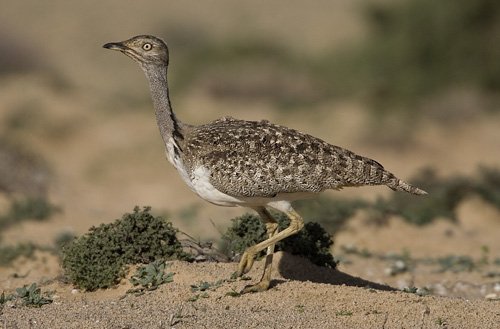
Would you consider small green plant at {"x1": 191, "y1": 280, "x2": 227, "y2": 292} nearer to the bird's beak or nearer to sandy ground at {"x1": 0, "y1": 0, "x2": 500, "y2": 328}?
sandy ground at {"x1": 0, "y1": 0, "x2": 500, "y2": 328}

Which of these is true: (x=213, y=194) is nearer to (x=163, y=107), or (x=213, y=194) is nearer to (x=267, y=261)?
(x=267, y=261)

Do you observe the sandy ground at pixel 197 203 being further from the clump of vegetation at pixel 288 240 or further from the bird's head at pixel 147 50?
the bird's head at pixel 147 50

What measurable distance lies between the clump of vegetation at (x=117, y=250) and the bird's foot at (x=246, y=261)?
90 cm

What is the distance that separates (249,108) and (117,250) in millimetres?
17352

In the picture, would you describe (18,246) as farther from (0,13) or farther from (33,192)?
(0,13)

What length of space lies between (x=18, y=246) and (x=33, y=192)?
15.5ft

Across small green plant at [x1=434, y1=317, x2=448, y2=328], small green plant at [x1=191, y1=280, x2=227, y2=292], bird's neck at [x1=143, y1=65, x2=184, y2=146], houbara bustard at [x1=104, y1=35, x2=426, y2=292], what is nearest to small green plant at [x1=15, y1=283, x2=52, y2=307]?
small green plant at [x1=191, y1=280, x2=227, y2=292]

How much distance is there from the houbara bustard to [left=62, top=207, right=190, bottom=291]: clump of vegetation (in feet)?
3.17

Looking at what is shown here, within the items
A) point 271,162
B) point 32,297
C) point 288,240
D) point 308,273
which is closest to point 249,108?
point 288,240

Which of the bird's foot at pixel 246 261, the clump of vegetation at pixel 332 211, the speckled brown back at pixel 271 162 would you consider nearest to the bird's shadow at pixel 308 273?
the bird's foot at pixel 246 261

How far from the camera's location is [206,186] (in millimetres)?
7297

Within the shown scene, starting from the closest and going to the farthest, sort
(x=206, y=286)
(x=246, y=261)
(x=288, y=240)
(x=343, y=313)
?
(x=343, y=313), (x=206, y=286), (x=246, y=261), (x=288, y=240)

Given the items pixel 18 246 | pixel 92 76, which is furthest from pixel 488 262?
pixel 92 76

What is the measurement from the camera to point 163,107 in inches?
313
